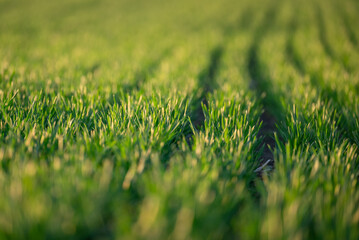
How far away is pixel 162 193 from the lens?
987mm

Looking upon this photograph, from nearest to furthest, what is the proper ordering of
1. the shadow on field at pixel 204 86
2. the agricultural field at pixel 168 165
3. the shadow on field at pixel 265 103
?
the agricultural field at pixel 168 165, the shadow on field at pixel 265 103, the shadow on field at pixel 204 86

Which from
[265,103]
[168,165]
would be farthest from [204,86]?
[168,165]

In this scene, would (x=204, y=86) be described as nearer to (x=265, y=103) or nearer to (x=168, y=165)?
(x=265, y=103)

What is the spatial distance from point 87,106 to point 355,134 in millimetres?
2271

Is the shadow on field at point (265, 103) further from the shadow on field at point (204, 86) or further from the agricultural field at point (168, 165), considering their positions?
the shadow on field at point (204, 86)

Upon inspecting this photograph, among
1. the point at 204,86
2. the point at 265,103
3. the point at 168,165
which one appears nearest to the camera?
the point at 168,165

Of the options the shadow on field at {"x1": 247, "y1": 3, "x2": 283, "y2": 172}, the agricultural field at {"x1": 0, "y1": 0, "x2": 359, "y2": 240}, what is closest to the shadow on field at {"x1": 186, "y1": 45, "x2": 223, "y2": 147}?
the agricultural field at {"x1": 0, "y1": 0, "x2": 359, "y2": 240}

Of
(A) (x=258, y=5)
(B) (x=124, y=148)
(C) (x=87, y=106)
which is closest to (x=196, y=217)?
(B) (x=124, y=148)

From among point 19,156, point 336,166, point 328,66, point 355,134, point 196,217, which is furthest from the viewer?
point 328,66

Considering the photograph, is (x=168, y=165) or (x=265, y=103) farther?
(x=265, y=103)

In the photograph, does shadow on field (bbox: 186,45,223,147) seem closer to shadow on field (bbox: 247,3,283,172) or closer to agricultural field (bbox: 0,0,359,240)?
agricultural field (bbox: 0,0,359,240)

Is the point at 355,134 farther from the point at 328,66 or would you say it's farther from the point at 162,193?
the point at 328,66

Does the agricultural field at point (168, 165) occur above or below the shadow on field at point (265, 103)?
above

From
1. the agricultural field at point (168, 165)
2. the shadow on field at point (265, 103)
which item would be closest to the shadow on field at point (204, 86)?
the agricultural field at point (168, 165)
